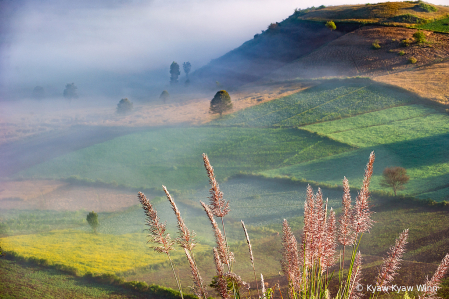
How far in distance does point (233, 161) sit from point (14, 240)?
82.6 ft

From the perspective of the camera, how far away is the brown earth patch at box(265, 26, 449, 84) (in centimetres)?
4984

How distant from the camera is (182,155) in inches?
1813

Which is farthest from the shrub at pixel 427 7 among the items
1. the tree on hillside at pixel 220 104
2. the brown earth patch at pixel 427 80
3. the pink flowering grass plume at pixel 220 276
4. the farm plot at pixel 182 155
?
the pink flowering grass plume at pixel 220 276

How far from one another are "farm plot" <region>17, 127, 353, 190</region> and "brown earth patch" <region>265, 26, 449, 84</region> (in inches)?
905

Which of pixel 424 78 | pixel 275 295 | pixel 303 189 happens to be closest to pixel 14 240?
pixel 275 295

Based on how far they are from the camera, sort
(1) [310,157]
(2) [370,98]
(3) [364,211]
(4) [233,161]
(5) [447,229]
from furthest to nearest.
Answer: (2) [370,98] < (4) [233,161] < (1) [310,157] < (5) [447,229] < (3) [364,211]

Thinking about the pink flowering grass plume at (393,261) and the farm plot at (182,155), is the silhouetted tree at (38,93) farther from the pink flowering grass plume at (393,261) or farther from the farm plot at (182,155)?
the pink flowering grass plume at (393,261)

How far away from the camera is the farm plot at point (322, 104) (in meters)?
44.2

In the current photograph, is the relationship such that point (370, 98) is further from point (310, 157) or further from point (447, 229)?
point (447, 229)

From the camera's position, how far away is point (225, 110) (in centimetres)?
5781

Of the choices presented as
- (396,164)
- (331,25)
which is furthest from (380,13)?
(396,164)

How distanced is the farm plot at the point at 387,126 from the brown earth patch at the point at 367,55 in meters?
14.1

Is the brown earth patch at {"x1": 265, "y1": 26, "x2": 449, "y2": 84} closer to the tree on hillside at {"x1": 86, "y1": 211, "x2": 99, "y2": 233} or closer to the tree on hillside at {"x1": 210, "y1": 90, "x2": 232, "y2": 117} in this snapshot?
the tree on hillside at {"x1": 210, "y1": 90, "x2": 232, "y2": 117}

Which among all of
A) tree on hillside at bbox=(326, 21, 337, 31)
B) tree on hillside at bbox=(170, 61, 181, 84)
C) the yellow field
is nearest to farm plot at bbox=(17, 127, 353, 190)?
the yellow field
